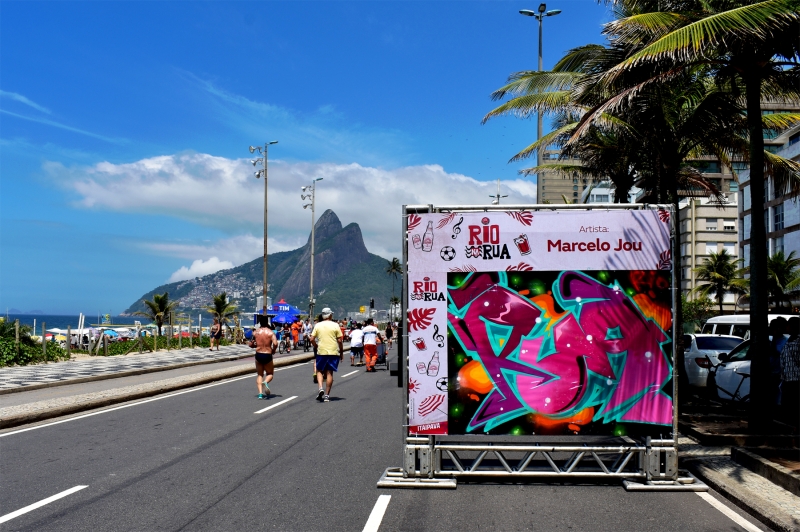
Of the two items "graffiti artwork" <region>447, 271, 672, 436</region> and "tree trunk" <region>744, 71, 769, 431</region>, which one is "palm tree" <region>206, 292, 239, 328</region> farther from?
"graffiti artwork" <region>447, 271, 672, 436</region>

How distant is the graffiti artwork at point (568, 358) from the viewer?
768 cm

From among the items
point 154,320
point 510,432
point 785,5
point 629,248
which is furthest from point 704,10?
point 154,320

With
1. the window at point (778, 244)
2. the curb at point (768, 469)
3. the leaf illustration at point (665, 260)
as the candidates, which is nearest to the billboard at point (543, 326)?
the leaf illustration at point (665, 260)

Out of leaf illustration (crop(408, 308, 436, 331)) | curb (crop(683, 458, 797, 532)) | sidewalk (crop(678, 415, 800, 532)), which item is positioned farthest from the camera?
leaf illustration (crop(408, 308, 436, 331))

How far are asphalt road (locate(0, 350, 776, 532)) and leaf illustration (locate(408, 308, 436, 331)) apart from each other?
1.66 m

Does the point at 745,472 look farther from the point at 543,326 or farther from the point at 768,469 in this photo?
the point at 543,326

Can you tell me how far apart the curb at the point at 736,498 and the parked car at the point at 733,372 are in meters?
6.23

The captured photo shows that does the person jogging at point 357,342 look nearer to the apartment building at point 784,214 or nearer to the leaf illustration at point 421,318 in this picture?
the leaf illustration at point 421,318

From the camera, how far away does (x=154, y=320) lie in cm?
5178

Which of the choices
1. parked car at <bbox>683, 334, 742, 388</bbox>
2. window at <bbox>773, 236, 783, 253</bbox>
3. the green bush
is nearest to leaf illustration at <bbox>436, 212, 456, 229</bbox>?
parked car at <bbox>683, 334, 742, 388</bbox>

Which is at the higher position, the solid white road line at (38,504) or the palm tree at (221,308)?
the palm tree at (221,308)

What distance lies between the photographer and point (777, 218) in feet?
204

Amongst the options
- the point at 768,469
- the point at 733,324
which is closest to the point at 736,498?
the point at 768,469

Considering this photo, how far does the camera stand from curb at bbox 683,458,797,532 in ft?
19.7
